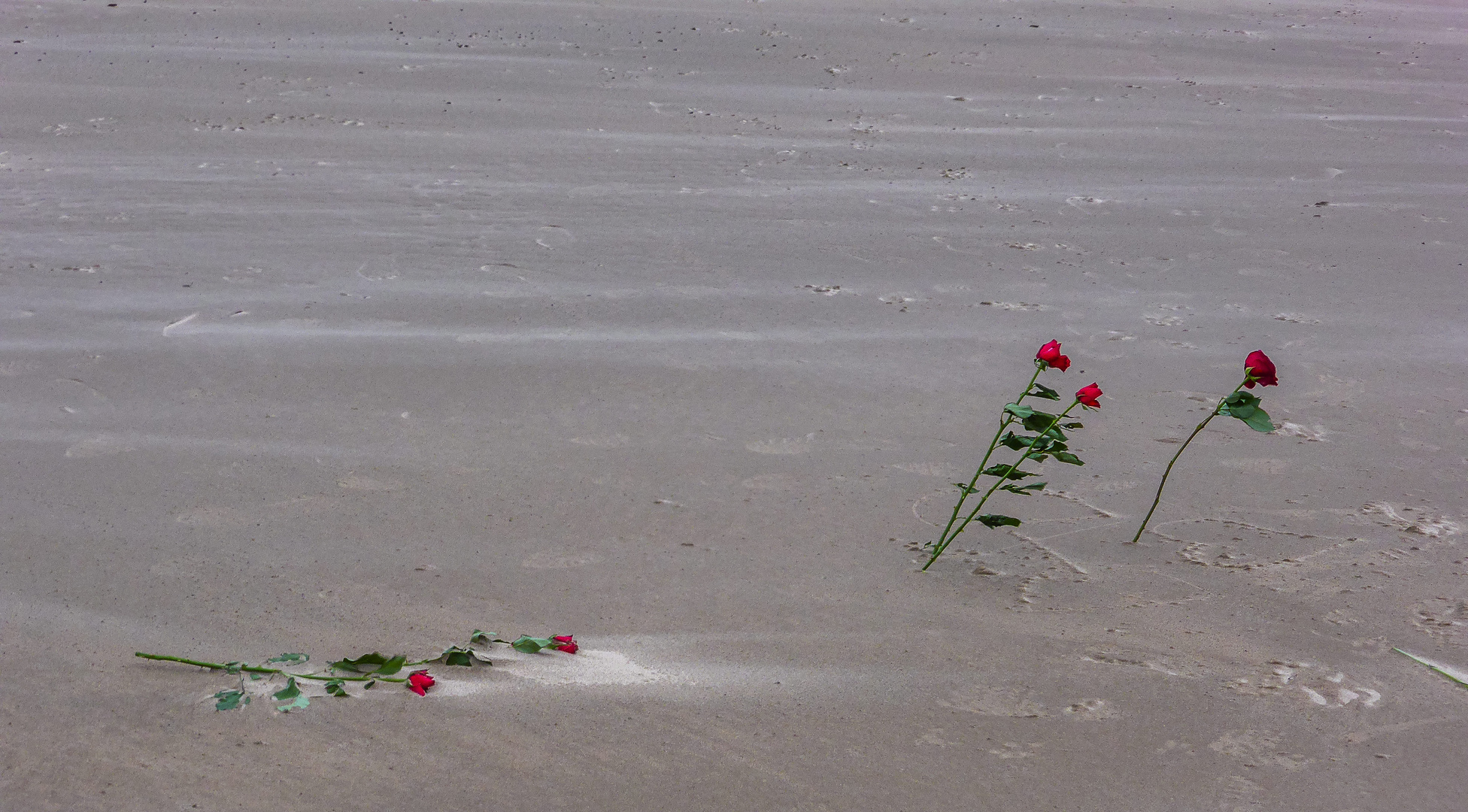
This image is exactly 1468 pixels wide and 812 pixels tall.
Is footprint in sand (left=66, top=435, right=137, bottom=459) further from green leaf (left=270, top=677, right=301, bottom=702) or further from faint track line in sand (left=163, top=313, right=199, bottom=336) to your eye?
green leaf (left=270, top=677, right=301, bottom=702)

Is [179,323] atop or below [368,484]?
atop

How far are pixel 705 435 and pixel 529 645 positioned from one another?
1.02m

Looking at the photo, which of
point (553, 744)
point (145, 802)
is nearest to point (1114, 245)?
point (553, 744)

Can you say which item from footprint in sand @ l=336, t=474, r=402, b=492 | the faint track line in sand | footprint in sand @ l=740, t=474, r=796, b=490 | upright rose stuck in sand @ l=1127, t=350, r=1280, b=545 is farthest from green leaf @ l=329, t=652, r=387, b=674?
the faint track line in sand

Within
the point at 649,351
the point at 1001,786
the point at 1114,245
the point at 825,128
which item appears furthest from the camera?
the point at 825,128

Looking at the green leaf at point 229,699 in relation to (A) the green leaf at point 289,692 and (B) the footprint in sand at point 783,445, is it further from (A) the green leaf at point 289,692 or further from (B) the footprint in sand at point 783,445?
(B) the footprint in sand at point 783,445

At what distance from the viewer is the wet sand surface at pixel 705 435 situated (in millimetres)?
1870

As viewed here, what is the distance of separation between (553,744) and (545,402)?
1.39 meters

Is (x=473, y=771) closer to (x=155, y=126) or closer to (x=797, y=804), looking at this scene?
(x=797, y=804)

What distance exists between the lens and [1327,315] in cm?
396

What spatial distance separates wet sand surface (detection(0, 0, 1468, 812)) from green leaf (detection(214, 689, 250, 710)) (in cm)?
2

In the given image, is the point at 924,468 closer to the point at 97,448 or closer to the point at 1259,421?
the point at 1259,421

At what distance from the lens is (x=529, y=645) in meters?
2.02

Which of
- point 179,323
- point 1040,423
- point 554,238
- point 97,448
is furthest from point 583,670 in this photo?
point 554,238
